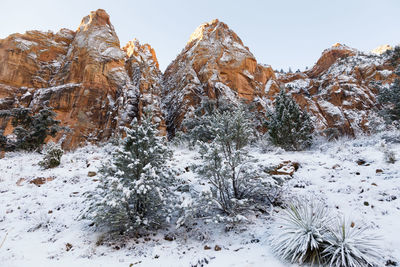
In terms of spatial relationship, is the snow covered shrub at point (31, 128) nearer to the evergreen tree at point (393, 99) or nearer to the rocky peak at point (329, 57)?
the evergreen tree at point (393, 99)

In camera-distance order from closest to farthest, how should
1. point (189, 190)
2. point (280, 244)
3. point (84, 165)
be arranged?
1. point (280, 244)
2. point (189, 190)
3. point (84, 165)

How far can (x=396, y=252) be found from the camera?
3.57m

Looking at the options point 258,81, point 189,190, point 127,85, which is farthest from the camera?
point 258,81

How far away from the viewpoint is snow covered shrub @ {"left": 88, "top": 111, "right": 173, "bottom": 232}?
5289mm

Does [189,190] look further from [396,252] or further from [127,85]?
[127,85]

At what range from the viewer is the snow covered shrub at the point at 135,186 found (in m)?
5.29

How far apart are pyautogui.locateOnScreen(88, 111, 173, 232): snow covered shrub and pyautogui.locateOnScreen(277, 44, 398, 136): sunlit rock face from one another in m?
35.3

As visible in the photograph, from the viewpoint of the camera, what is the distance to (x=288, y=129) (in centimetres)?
1442

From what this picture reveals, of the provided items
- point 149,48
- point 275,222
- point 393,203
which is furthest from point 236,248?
point 149,48

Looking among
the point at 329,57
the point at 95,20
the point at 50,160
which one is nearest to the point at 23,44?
the point at 95,20

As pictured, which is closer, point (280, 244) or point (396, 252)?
point (396, 252)

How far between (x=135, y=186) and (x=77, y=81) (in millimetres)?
41201

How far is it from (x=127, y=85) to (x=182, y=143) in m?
26.9

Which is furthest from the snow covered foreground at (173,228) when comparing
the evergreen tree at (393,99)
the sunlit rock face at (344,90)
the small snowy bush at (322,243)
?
the sunlit rock face at (344,90)
